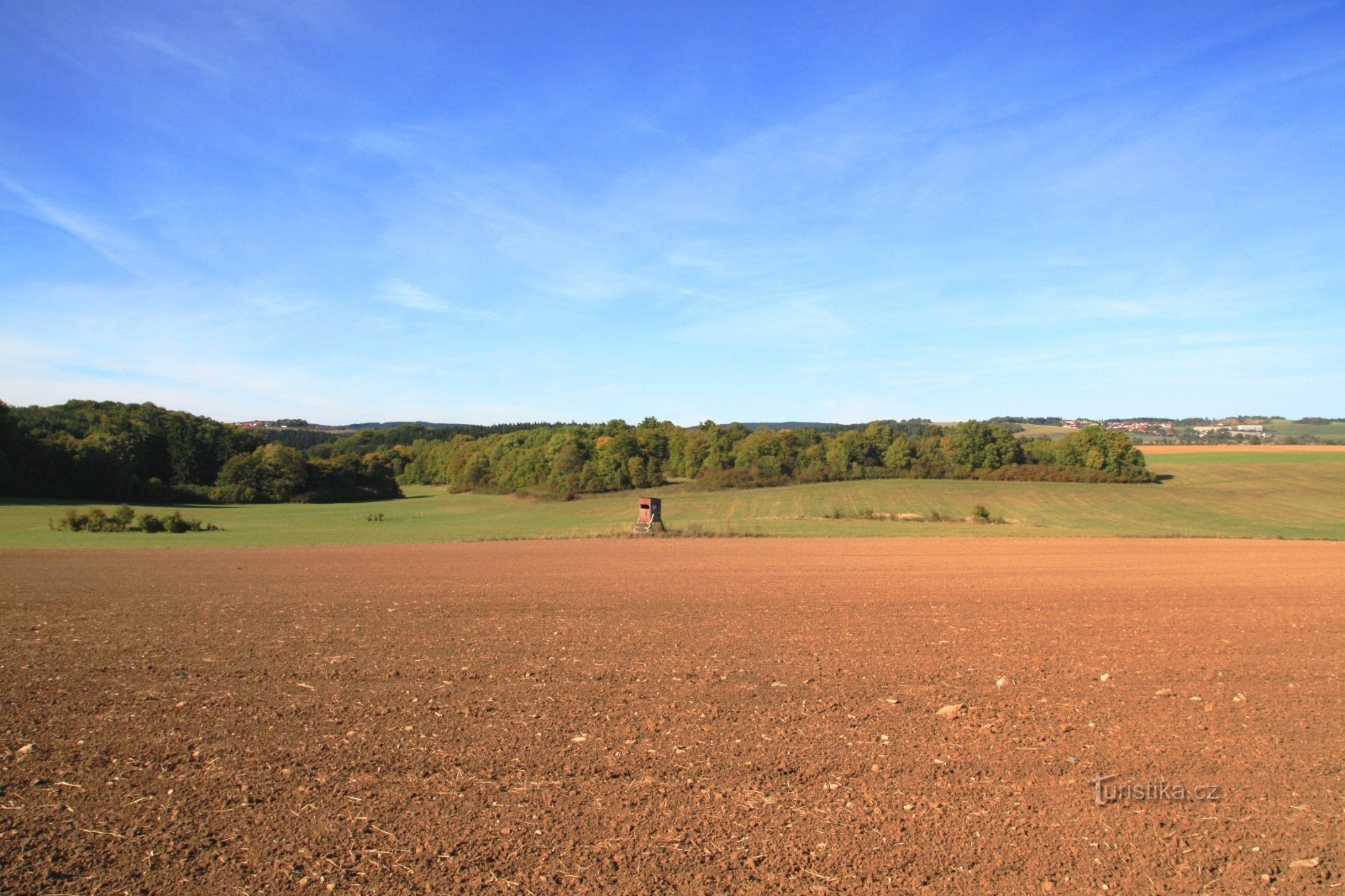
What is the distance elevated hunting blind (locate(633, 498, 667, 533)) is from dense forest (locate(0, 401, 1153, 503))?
3592cm

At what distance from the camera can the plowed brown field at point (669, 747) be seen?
17.4 feet

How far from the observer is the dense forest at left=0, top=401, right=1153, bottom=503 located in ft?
227

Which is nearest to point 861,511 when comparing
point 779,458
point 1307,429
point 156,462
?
point 779,458

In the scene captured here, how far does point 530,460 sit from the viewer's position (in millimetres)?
96438

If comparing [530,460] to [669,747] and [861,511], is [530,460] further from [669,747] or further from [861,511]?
[669,747]

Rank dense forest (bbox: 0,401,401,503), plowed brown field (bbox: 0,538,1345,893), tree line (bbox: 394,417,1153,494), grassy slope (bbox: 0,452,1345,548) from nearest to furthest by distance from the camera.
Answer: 1. plowed brown field (bbox: 0,538,1345,893)
2. grassy slope (bbox: 0,452,1345,548)
3. dense forest (bbox: 0,401,401,503)
4. tree line (bbox: 394,417,1153,494)

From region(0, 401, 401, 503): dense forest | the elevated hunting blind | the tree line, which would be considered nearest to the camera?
the elevated hunting blind

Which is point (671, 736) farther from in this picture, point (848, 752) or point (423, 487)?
point (423, 487)

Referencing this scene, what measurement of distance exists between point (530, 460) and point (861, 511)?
5037 centimetres

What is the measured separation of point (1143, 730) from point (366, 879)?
7.24 m

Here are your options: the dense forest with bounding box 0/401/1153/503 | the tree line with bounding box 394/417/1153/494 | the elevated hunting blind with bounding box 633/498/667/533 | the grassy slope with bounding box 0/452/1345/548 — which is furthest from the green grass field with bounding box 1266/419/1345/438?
the elevated hunting blind with bounding box 633/498/667/533

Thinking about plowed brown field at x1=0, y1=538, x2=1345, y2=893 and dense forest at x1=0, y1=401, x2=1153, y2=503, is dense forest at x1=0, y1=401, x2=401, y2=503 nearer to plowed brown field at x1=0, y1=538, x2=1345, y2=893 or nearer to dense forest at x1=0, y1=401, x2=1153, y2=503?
dense forest at x1=0, y1=401, x2=1153, y2=503

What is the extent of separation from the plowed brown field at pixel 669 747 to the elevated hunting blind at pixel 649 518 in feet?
84.8

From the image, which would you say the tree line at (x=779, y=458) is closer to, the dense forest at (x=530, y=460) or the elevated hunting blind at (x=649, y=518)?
the dense forest at (x=530, y=460)
